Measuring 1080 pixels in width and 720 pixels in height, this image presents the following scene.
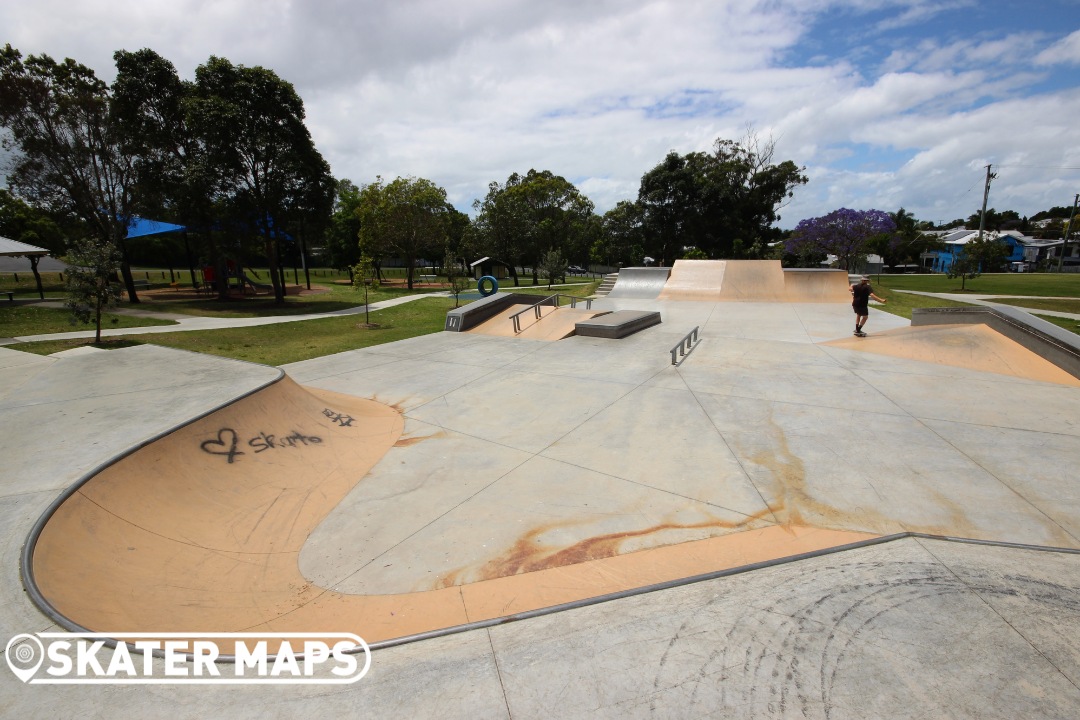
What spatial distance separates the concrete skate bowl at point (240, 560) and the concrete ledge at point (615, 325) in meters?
8.98

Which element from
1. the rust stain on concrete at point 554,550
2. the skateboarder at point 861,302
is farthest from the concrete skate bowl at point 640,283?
the rust stain on concrete at point 554,550

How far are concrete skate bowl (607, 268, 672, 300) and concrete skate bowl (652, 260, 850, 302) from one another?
0.47 m

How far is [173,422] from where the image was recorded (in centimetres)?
601

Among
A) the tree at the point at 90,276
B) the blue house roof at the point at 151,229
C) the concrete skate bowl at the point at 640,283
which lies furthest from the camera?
the blue house roof at the point at 151,229

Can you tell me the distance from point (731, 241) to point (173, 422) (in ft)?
161

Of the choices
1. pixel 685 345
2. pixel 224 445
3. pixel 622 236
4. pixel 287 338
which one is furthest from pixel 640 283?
pixel 622 236

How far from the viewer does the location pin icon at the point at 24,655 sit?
2.46m

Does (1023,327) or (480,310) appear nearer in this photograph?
(1023,327)

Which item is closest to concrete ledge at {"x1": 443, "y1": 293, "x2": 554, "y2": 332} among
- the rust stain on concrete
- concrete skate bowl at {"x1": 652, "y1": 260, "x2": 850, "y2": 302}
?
concrete skate bowl at {"x1": 652, "y1": 260, "x2": 850, "y2": 302}

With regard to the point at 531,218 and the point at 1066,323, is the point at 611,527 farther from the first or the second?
the point at 531,218

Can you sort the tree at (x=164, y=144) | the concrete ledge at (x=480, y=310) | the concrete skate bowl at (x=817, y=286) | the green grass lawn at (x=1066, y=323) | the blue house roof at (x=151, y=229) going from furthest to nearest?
the blue house roof at (x=151, y=229), the tree at (x=164, y=144), the concrete skate bowl at (x=817, y=286), the concrete ledge at (x=480, y=310), the green grass lawn at (x=1066, y=323)

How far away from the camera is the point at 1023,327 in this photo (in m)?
9.93

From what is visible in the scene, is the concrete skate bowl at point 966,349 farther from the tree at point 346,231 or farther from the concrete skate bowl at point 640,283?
the tree at point 346,231

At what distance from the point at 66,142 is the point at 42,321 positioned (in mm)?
11462
